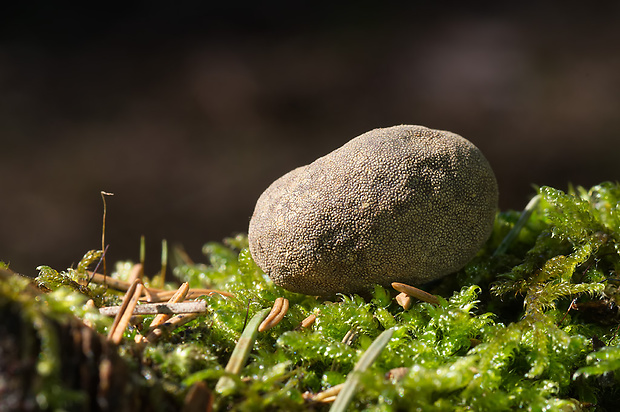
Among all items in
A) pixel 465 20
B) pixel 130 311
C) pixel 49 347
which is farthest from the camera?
pixel 465 20

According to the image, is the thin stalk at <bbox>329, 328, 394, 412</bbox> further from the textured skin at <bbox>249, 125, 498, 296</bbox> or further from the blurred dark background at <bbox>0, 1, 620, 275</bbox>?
the blurred dark background at <bbox>0, 1, 620, 275</bbox>

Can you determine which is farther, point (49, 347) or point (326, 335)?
point (326, 335)

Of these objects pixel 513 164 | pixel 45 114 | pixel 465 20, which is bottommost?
pixel 513 164

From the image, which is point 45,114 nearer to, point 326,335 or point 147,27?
point 147,27

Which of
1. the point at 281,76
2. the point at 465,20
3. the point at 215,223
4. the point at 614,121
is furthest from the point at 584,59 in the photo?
the point at 215,223

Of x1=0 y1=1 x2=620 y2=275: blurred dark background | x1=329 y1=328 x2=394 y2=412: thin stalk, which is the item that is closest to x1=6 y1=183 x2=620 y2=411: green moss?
x1=329 y1=328 x2=394 y2=412: thin stalk

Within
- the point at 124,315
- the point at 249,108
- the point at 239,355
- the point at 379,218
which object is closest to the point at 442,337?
the point at 379,218
